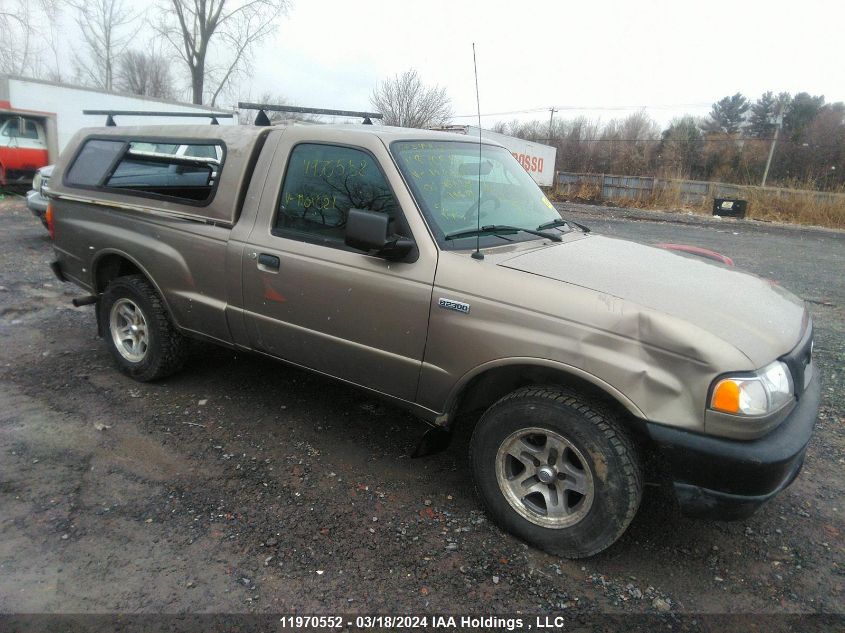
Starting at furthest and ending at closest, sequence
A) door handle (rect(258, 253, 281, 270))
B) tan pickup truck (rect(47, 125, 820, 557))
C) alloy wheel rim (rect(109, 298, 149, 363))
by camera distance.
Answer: alloy wheel rim (rect(109, 298, 149, 363))
door handle (rect(258, 253, 281, 270))
tan pickup truck (rect(47, 125, 820, 557))

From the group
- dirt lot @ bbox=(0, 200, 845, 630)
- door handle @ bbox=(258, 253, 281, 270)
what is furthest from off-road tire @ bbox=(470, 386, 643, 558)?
door handle @ bbox=(258, 253, 281, 270)

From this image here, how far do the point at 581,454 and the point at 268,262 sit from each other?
201cm

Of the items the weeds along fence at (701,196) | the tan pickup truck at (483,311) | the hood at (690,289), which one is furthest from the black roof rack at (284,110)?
the weeds along fence at (701,196)

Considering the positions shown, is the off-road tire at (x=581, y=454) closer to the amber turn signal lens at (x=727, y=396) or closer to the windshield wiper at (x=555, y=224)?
the amber turn signal lens at (x=727, y=396)

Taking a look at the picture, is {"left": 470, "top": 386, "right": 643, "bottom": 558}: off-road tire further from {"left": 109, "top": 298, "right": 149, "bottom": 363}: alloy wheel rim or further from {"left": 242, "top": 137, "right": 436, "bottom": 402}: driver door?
{"left": 109, "top": 298, "right": 149, "bottom": 363}: alloy wheel rim

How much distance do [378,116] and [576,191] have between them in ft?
94.8

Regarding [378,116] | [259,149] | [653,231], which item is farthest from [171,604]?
[653,231]

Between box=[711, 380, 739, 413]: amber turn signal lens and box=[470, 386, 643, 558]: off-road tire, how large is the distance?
0.40 metres

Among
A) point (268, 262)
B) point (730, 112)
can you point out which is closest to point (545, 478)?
point (268, 262)

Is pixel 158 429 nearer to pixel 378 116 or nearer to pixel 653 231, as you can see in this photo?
pixel 378 116

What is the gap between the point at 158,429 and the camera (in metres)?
3.71

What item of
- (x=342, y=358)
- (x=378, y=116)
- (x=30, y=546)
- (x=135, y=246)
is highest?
(x=378, y=116)

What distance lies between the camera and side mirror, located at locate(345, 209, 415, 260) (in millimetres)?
2670

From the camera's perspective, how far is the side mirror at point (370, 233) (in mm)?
2670
